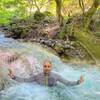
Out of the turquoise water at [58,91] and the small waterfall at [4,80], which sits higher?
the small waterfall at [4,80]

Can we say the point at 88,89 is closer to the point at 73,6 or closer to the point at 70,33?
the point at 70,33

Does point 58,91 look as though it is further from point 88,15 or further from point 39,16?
point 39,16

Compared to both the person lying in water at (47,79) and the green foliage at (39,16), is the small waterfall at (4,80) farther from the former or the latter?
the green foliage at (39,16)

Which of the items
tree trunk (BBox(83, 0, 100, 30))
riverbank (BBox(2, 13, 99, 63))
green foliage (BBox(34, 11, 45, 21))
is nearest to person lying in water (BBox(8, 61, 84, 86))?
riverbank (BBox(2, 13, 99, 63))

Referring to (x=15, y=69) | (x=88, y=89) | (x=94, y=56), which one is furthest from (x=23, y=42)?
(x=88, y=89)

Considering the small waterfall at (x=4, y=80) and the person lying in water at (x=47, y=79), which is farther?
the small waterfall at (x=4, y=80)

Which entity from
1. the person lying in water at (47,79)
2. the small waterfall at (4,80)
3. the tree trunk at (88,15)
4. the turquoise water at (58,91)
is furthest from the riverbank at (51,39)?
the person lying in water at (47,79)

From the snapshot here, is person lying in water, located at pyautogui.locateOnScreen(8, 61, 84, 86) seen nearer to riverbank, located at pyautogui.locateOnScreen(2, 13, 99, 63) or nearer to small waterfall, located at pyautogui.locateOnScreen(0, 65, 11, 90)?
small waterfall, located at pyautogui.locateOnScreen(0, 65, 11, 90)

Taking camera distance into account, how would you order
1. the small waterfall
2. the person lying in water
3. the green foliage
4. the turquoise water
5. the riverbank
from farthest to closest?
1. the green foliage
2. the riverbank
3. the small waterfall
4. the turquoise water
5. the person lying in water

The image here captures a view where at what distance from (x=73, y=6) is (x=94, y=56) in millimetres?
7129

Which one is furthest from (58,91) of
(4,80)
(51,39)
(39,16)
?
(39,16)

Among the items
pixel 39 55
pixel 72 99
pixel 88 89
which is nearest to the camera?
pixel 72 99

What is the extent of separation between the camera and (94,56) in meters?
13.5

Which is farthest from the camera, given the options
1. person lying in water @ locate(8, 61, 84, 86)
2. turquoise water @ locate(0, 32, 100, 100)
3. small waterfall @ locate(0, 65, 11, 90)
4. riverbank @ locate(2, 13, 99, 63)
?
riverbank @ locate(2, 13, 99, 63)
